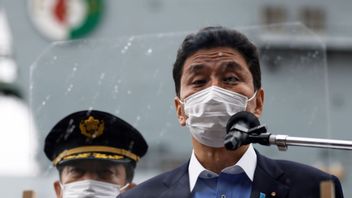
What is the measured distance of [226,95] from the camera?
139 inches

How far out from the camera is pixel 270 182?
355 centimetres

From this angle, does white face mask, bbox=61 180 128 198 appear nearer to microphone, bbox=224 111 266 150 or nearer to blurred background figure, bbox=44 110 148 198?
blurred background figure, bbox=44 110 148 198

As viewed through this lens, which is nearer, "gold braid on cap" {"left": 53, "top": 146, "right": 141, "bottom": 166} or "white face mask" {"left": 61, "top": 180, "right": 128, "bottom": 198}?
"white face mask" {"left": 61, "top": 180, "right": 128, "bottom": 198}

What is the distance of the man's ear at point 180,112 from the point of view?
3.70 meters

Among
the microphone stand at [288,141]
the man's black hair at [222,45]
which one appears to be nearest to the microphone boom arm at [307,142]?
the microphone stand at [288,141]

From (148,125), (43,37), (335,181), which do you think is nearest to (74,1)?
(43,37)

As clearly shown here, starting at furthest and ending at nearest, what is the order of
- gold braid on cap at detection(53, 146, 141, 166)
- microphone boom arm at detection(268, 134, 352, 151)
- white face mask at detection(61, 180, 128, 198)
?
gold braid on cap at detection(53, 146, 141, 166), white face mask at detection(61, 180, 128, 198), microphone boom arm at detection(268, 134, 352, 151)

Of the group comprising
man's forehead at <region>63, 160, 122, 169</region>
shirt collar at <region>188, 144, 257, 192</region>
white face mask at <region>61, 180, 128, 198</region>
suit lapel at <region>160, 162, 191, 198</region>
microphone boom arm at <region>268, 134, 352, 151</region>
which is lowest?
white face mask at <region>61, 180, 128, 198</region>

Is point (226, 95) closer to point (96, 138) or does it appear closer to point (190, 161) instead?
point (190, 161)

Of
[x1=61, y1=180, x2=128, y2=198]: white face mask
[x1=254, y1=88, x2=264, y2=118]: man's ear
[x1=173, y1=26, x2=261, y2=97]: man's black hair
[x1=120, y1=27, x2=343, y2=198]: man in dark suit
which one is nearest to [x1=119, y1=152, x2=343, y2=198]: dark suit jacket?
[x1=120, y1=27, x2=343, y2=198]: man in dark suit

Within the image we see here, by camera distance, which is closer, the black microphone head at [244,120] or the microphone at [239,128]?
the microphone at [239,128]

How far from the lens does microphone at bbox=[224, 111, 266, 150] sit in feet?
10.5

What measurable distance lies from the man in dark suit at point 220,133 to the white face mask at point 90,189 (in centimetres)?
55

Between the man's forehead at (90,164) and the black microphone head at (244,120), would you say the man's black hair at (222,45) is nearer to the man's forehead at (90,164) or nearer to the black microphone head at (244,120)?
the black microphone head at (244,120)
